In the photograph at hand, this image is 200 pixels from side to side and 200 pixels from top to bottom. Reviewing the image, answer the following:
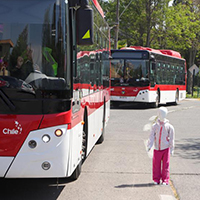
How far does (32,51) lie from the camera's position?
599 cm

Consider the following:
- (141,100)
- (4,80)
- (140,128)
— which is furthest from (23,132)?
(141,100)

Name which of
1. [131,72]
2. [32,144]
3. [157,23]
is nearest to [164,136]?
[32,144]

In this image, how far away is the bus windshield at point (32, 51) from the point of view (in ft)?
19.5

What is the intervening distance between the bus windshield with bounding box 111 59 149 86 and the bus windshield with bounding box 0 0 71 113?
1854 centimetres

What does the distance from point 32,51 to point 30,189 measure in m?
2.21

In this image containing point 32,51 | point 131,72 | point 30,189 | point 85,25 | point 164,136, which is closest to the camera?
point 32,51

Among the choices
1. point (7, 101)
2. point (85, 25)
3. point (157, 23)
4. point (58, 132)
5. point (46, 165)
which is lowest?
point (46, 165)

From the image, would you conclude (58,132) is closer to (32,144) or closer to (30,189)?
(32,144)

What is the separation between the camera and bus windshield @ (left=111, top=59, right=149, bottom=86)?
24.5 meters

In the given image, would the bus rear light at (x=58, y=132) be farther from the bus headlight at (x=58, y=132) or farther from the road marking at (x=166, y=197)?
the road marking at (x=166, y=197)

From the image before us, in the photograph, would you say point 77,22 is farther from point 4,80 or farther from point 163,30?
point 163,30

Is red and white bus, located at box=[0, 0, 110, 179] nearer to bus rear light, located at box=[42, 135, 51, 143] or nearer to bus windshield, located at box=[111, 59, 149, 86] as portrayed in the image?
bus rear light, located at box=[42, 135, 51, 143]

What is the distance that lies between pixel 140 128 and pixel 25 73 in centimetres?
1016

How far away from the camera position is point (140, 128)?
1579 centimetres
